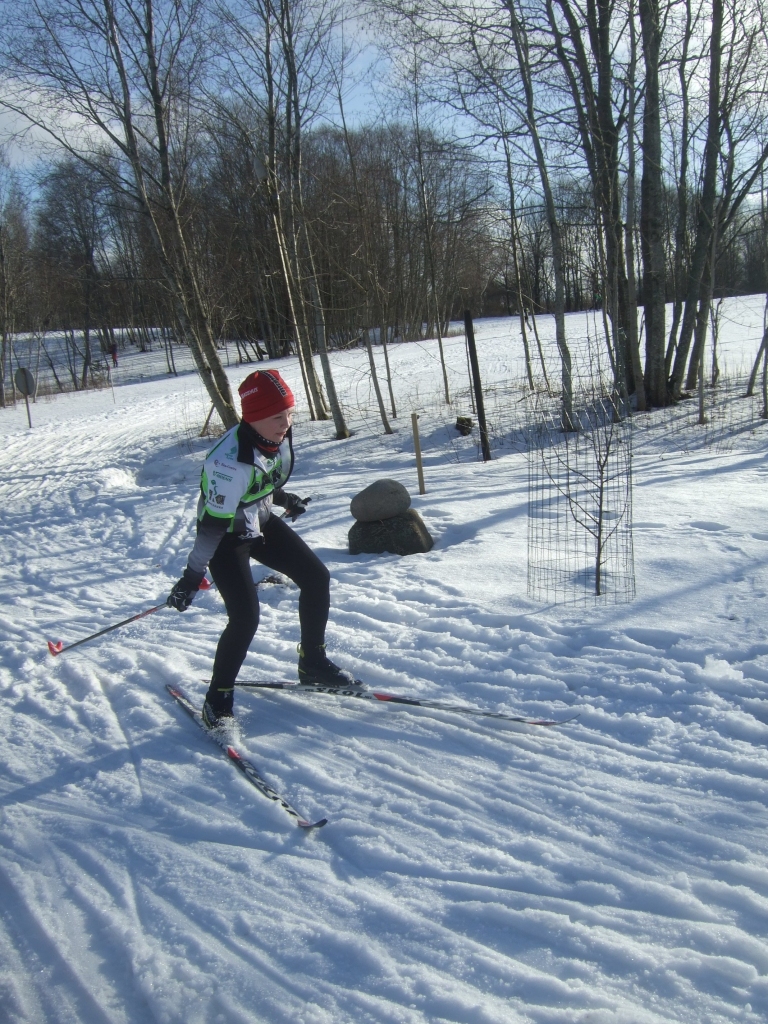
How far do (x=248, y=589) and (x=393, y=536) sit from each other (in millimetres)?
3407

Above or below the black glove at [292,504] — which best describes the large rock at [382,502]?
below

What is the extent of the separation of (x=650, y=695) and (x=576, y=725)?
52 cm

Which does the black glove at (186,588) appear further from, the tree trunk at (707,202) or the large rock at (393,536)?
the tree trunk at (707,202)

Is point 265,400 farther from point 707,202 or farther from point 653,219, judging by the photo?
point 707,202

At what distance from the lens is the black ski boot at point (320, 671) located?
4.38 meters

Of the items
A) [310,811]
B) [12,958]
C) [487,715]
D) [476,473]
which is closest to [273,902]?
[310,811]

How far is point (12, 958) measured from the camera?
2555 millimetres

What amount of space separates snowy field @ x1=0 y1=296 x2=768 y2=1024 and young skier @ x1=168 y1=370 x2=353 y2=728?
1.87ft

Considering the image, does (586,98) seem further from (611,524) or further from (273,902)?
(273,902)

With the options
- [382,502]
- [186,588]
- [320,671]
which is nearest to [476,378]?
[382,502]

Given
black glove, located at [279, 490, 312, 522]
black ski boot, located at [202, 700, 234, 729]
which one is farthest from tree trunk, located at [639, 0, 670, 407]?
black ski boot, located at [202, 700, 234, 729]

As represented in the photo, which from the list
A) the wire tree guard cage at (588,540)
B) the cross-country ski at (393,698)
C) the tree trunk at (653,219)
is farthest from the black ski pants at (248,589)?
the tree trunk at (653,219)

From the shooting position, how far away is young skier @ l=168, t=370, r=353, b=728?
3.65 meters

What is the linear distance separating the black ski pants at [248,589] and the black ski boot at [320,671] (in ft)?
0.19
